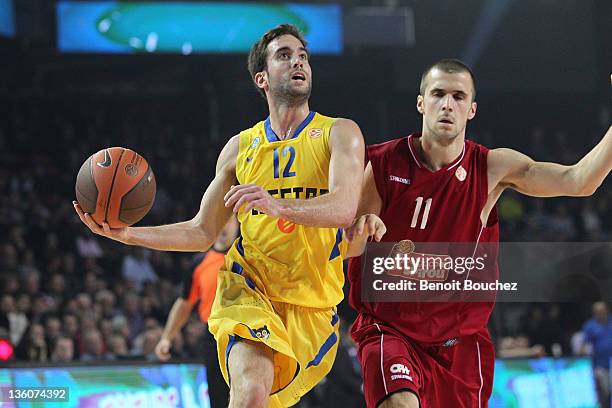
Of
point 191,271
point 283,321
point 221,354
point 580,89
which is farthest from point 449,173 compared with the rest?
point 580,89

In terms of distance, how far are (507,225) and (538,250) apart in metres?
2.59

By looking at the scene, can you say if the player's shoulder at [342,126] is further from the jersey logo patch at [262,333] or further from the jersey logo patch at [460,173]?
the jersey logo patch at [262,333]

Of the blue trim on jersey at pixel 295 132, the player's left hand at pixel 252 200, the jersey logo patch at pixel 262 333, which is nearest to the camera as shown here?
the player's left hand at pixel 252 200

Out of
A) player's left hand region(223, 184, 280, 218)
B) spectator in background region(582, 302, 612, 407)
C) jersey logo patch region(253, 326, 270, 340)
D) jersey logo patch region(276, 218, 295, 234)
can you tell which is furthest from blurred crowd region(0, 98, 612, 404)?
player's left hand region(223, 184, 280, 218)

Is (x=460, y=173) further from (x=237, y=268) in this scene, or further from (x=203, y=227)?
(x=203, y=227)

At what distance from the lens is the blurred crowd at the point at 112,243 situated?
1048cm

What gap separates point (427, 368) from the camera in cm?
431

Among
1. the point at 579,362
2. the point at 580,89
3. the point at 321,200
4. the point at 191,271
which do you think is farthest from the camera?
the point at 580,89

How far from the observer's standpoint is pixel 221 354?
4.18 m

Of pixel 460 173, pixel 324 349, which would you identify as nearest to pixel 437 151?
pixel 460 173

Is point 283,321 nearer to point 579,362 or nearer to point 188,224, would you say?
point 188,224

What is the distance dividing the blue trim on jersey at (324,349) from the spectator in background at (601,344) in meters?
4.62

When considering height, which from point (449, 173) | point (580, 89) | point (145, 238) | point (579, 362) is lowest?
point (579, 362)

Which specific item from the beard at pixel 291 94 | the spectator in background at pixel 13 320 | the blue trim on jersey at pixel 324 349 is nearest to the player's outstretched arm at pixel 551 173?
the beard at pixel 291 94
